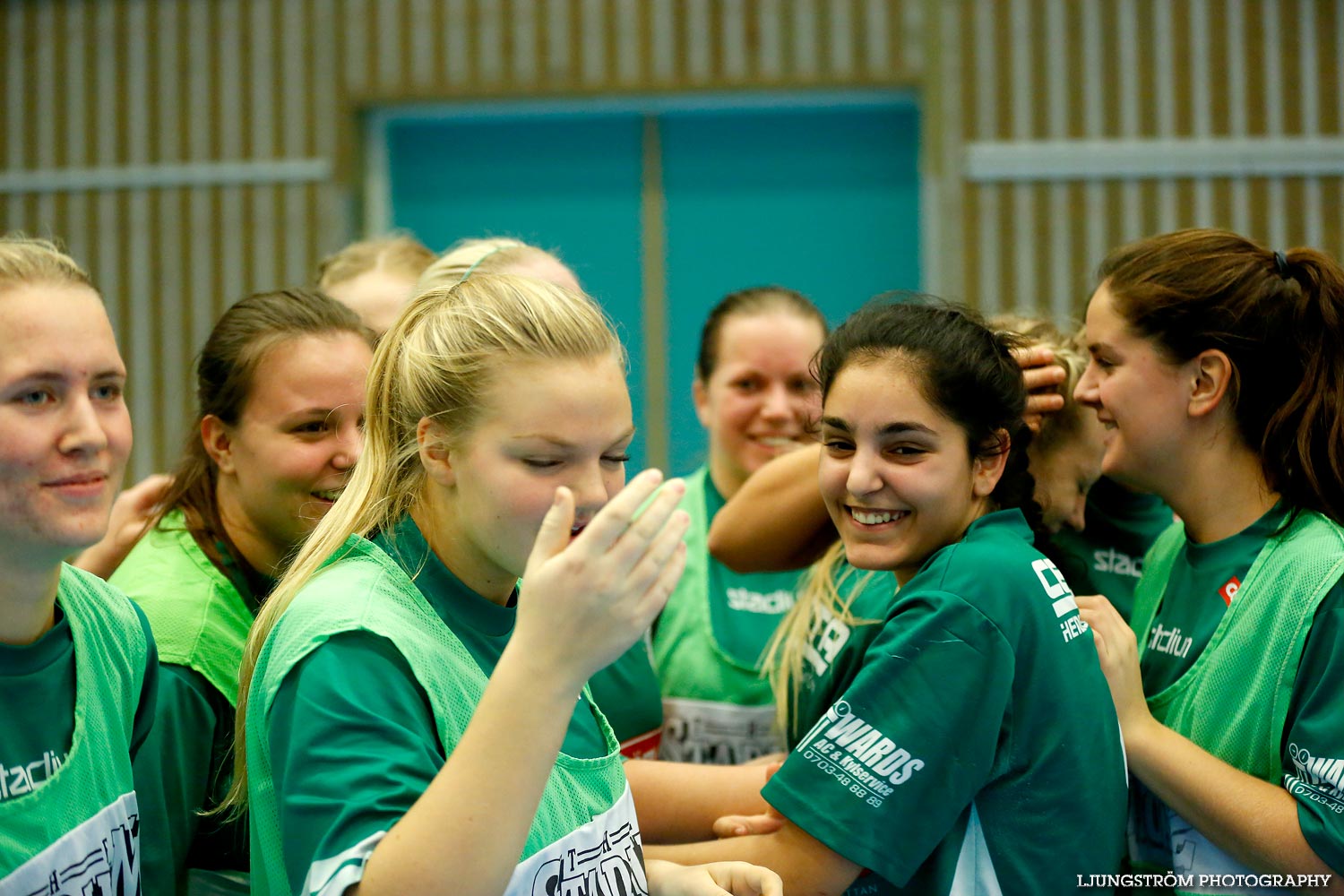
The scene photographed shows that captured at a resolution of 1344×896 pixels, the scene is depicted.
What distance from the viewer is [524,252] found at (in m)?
2.60

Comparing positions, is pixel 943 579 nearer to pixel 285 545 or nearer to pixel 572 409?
pixel 572 409

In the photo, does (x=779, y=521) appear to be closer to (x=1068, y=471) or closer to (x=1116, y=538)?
(x=1068, y=471)

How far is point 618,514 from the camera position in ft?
4.15

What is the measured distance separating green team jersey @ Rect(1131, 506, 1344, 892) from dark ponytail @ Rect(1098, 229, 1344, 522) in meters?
0.13

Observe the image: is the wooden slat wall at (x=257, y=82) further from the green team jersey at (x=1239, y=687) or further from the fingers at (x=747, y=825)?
the fingers at (x=747, y=825)

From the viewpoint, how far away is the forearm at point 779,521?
2303 millimetres

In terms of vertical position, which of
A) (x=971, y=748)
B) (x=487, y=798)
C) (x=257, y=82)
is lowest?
(x=971, y=748)

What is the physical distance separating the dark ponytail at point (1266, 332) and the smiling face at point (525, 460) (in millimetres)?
1079

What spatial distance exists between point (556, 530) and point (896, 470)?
2.48ft

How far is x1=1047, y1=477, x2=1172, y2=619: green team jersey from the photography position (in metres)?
2.50

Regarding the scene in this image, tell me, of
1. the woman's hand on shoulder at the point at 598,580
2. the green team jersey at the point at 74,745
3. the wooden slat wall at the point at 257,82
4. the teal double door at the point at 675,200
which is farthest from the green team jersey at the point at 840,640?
the wooden slat wall at the point at 257,82

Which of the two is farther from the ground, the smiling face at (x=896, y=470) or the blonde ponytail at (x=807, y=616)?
the smiling face at (x=896, y=470)

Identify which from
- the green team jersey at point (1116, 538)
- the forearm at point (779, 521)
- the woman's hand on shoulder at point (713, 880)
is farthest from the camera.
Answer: the green team jersey at point (1116, 538)

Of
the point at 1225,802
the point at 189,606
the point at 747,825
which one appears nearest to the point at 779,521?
the point at 747,825
